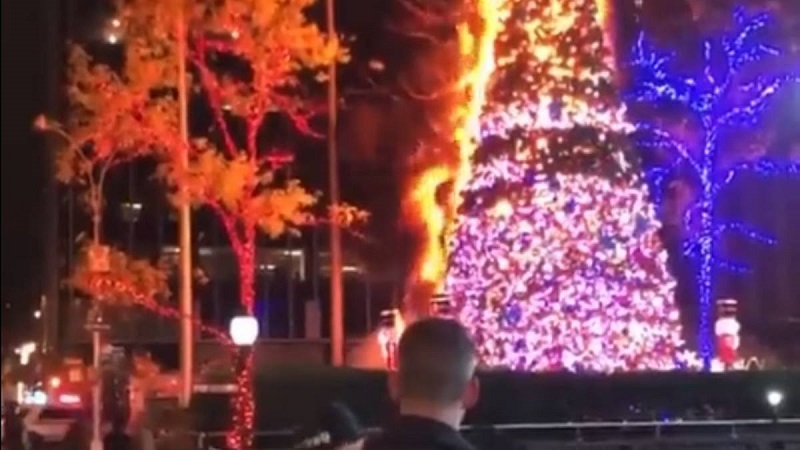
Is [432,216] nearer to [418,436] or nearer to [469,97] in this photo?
[469,97]

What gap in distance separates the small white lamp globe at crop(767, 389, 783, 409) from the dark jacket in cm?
870

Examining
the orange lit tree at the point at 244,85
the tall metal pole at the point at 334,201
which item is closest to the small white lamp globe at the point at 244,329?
the orange lit tree at the point at 244,85

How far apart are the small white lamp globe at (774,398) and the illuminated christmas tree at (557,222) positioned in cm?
66

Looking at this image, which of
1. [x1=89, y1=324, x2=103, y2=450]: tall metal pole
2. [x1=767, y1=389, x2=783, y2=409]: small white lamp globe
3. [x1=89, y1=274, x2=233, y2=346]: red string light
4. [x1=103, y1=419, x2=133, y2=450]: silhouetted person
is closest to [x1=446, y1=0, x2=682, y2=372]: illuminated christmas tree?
[x1=767, y1=389, x2=783, y2=409]: small white lamp globe

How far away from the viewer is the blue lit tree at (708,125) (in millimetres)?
16047

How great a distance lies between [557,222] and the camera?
10.7m

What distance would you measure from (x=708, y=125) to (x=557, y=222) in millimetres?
7119

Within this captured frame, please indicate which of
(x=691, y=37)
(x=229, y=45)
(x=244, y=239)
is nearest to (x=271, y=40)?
(x=229, y=45)

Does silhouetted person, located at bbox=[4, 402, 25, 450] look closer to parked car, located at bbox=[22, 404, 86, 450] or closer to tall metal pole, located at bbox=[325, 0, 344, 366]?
parked car, located at bbox=[22, 404, 86, 450]

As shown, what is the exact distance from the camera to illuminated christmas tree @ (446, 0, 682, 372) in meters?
10.7

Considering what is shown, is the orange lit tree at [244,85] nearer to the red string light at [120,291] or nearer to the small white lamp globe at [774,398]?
the red string light at [120,291]

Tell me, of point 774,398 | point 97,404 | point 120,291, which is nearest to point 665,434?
point 774,398

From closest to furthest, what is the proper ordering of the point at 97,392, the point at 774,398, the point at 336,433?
1. the point at 336,433
2. the point at 774,398
3. the point at 97,392

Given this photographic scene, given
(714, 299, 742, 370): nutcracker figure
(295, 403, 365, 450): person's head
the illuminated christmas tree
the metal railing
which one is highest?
the illuminated christmas tree
